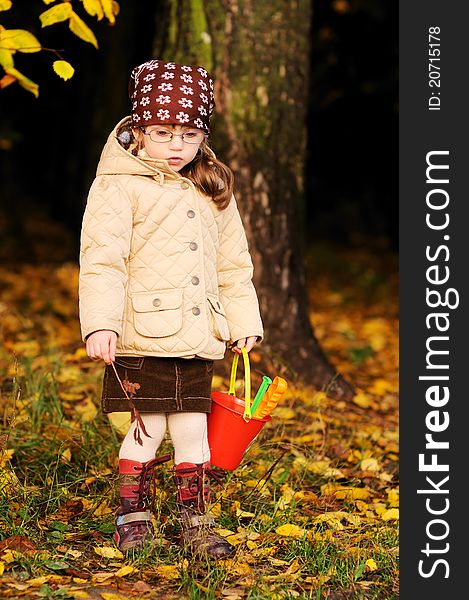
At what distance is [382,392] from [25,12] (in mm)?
7043

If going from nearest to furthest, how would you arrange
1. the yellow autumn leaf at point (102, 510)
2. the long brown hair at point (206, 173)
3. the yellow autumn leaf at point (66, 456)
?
the long brown hair at point (206, 173)
the yellow autumn leaf at point (102, 510)
the yellow autumn leaf at point (66, 456)

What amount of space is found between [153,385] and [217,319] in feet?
1.03

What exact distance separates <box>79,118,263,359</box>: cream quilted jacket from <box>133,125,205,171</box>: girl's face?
5 cm

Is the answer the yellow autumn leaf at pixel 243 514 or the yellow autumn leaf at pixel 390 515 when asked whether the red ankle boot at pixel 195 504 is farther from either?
the yellow autumn leaf at pixel 390 515

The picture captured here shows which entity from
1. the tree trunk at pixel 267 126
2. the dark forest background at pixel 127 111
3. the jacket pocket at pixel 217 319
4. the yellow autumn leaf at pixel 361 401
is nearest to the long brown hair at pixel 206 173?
the jacket pocket at pixel 217 319

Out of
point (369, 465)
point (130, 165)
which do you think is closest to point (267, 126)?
point (369, 465)

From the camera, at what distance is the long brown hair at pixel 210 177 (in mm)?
3422

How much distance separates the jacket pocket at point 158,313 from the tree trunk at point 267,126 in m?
1.94

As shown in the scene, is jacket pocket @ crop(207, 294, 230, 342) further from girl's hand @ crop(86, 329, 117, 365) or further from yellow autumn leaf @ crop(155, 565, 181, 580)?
yellow autumn leaf @ crop(155, 565, 181, 580)

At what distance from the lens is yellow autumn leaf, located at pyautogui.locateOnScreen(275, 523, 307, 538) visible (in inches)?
139

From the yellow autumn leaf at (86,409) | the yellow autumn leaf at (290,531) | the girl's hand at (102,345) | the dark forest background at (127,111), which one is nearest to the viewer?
the girl's hand at (102,345)

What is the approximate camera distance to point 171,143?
3.30 meters

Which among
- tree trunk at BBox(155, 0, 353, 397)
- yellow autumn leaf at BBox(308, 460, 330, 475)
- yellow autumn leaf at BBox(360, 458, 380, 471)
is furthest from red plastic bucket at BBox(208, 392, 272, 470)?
tree trunk at BBox(155, 0, 353, 397)

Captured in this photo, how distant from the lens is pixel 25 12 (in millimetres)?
10820
